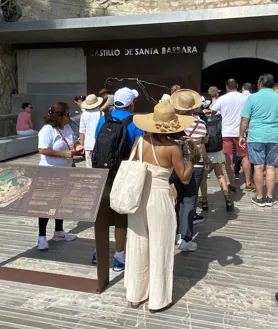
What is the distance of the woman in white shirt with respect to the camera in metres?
4.74

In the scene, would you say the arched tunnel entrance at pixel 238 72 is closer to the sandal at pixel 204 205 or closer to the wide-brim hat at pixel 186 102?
the sandal at pixel 204 205

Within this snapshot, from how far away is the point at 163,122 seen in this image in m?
3.42

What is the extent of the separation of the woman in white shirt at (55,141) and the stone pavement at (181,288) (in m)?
0.49

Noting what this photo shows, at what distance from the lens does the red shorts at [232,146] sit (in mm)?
7270

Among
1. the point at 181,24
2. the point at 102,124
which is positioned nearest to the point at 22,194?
the point at 102,124

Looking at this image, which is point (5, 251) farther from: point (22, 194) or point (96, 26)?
point (96, 26)

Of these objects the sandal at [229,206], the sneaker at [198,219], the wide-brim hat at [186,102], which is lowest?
the sneaker at [198,219]

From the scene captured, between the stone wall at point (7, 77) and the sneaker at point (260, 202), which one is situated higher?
the stone wall at point (7, 77)

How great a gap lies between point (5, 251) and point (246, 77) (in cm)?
1750

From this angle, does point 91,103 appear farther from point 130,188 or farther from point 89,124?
point 130,188

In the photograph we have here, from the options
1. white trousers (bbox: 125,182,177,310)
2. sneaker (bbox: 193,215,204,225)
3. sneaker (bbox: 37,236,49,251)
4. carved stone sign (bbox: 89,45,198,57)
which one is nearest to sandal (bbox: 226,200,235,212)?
sneaker (bbox: 193,215,204,225)

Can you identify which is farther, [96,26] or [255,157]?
[96,26]

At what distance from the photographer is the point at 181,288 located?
395 centimetres

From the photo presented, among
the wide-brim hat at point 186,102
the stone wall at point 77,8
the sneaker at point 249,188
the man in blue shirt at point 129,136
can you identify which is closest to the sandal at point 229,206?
the sneaker at point 249,188
